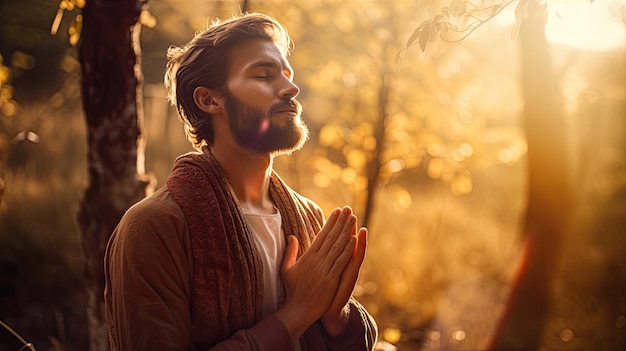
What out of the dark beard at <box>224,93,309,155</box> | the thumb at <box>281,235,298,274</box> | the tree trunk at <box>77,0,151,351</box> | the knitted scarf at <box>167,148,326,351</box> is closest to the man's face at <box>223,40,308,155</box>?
the dark beard at <box>224,93,309,155</box>

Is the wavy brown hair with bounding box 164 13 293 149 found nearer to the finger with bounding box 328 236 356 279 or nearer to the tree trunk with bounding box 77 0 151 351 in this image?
the finger with bounding box 328 236 356 279

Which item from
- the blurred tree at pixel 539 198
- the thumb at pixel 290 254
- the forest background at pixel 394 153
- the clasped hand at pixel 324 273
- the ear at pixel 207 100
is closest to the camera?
the clasped hand at pixel 324 273

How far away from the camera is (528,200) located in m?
5.23

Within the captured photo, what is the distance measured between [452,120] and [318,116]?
561 cm

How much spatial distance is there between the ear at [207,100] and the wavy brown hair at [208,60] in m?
0.02

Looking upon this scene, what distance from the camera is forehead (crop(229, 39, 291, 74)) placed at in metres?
2.31

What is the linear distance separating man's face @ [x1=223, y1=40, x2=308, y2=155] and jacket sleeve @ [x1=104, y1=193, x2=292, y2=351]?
0.41 metres

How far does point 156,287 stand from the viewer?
1.90m

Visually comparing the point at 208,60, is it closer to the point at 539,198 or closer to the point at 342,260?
the point at 342,260

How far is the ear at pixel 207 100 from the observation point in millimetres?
2361

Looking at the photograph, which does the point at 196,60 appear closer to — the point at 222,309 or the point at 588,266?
the point at 222,309

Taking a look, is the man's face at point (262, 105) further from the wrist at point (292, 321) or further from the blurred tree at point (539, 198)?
the blurred tree at point (539, 198)

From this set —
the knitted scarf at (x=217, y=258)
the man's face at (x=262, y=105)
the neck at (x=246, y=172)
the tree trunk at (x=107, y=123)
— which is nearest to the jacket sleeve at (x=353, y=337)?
the knitted scarf at (x=217, y=258)

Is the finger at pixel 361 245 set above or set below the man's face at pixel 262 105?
below
